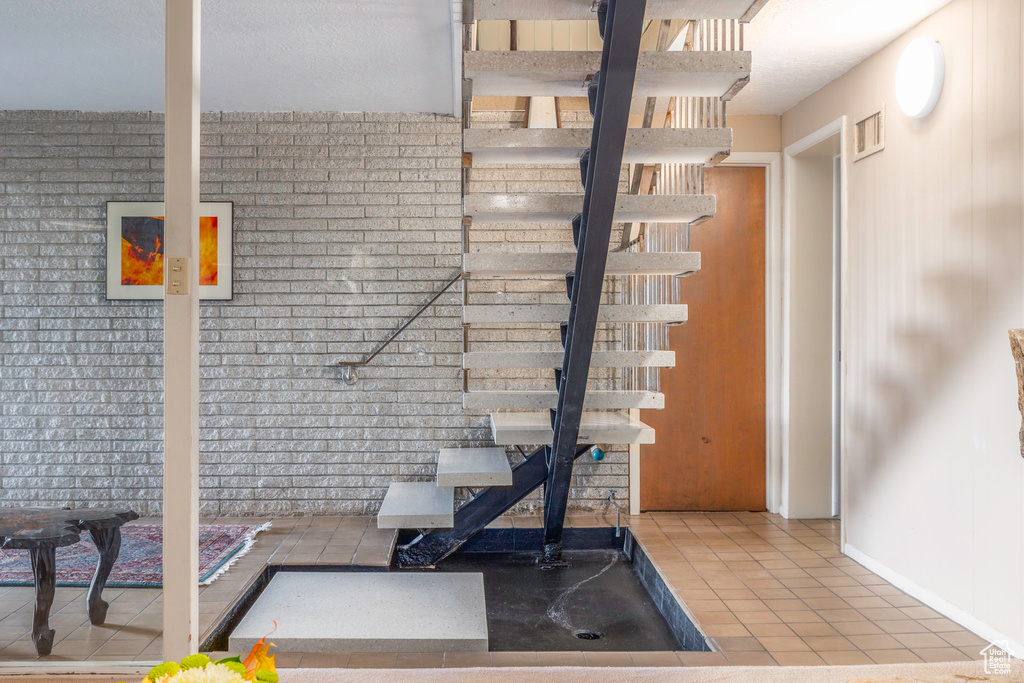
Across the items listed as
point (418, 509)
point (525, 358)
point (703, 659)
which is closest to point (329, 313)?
point (418, 509)

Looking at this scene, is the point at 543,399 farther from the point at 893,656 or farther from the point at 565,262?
the point at 893,656

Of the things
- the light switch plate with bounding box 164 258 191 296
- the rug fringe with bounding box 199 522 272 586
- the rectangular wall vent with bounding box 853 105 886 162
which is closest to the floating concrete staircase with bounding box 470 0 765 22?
the light switch plate with bounding box 164 258 191 296

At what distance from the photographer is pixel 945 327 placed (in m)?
2.95

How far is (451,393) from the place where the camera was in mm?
4324

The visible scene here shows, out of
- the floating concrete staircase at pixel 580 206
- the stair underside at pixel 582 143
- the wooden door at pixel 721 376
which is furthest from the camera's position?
the wooden door at pixel 721 376

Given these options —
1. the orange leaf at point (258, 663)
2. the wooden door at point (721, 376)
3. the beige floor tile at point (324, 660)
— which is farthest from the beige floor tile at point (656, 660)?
the wooden door at point (721, 376)

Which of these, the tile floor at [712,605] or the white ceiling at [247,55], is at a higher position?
the white ceiling at [247,55]

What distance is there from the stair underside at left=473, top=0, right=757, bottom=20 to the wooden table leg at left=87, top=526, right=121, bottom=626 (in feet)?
6.81

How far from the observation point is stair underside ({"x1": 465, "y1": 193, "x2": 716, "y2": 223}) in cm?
272

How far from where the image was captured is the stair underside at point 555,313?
9.87 feet

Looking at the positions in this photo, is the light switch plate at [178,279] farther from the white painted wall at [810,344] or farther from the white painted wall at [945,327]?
the white painted wall at [810,344]

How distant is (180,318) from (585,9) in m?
1.70

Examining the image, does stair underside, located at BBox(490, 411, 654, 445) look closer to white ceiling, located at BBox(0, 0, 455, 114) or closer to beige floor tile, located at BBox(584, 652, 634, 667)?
beige floor tile, located at BBox(584, 652, 634, 667)

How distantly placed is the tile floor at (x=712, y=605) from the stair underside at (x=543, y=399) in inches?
33.0
